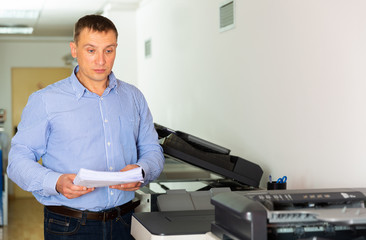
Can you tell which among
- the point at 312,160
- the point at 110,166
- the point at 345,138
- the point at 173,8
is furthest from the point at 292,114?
the point at 173,8

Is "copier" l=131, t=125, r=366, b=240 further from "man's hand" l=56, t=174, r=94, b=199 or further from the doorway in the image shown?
the doorway

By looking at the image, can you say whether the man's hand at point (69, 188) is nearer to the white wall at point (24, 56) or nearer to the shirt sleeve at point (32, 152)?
the shirt sleeve at point (32, 152)

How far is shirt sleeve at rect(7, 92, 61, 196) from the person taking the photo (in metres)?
2.06

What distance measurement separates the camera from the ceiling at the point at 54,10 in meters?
6.39

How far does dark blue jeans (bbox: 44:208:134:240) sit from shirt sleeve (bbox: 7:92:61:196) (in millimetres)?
151

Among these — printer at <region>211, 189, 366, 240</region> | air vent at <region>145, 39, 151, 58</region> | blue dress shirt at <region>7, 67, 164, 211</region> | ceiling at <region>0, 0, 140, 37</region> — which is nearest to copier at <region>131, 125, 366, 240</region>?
printer at <region>211, 189, 366, 240</region>

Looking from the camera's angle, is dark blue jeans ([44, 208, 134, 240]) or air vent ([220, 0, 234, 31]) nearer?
dark blue jeans ([44, 208, 134, 240])

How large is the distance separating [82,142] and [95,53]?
15.3 inches

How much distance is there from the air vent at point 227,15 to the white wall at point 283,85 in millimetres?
64

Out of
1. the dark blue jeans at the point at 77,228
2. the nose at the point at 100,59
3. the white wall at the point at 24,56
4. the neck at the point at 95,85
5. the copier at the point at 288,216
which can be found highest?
the white wall at the point at 24,56

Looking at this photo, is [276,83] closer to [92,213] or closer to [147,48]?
[92,213]

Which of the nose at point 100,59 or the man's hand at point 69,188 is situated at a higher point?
the nose at point 100,59

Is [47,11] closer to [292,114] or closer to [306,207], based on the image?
[292,114]

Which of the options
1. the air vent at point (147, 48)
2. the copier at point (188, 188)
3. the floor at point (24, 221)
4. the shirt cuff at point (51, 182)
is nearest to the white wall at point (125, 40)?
the air vent at point (147, 48)
